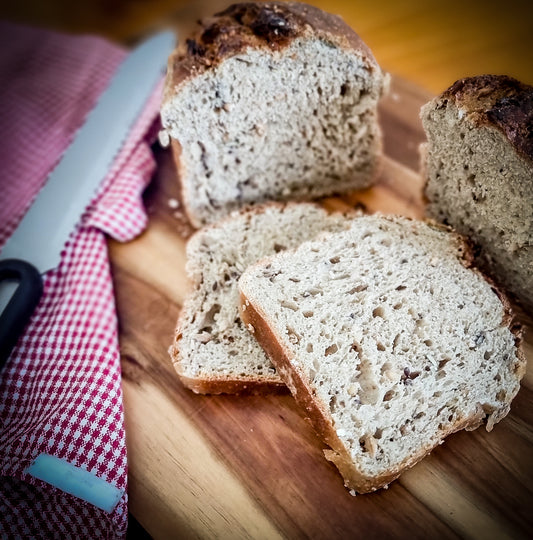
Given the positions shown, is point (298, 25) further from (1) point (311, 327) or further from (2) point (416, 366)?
(2) point (416, 366)

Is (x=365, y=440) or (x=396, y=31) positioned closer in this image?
(x=365, y=440)

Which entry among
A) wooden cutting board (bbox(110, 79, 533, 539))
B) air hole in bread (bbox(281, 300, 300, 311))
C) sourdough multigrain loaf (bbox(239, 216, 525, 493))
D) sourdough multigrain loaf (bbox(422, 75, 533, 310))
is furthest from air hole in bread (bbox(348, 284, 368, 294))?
sourdough multigrain loaf (bbox(422, 75, 533, 310))

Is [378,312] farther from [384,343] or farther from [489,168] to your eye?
[489,168]

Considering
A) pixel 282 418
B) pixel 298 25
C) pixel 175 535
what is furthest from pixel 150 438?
pixel 298 25

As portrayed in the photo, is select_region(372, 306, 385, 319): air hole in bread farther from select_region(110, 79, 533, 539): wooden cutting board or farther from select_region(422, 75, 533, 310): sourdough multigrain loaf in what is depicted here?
select_region(422, 75, 533, 310): sourdough multigrain loaf

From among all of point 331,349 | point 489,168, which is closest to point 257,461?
point 331,349

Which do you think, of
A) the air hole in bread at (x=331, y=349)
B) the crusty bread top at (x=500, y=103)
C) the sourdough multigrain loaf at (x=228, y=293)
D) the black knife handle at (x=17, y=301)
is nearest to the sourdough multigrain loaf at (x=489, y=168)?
the crusty bread top at (x=500, y=103)

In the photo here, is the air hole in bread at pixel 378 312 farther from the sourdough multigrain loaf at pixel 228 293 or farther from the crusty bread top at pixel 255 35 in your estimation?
the crusty bread top at pixel 255 35
